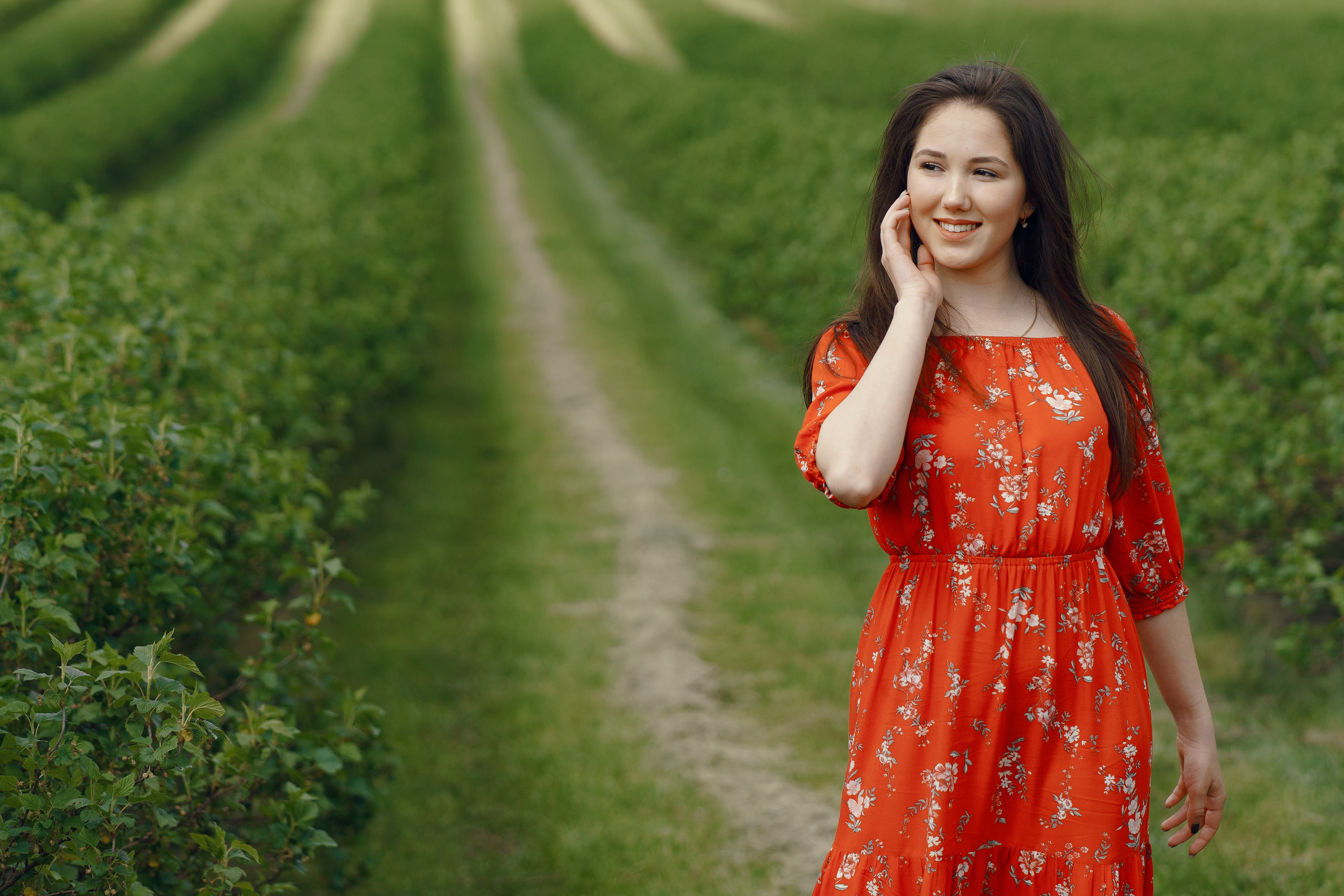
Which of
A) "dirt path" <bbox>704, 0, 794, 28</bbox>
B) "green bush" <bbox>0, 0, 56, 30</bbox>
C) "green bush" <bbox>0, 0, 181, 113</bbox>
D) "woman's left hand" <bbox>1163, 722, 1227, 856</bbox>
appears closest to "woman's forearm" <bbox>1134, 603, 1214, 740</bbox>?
"woman's left hand" <bbox>1163, 722, 1227, 856</bbox>

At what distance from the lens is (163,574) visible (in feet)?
10.0

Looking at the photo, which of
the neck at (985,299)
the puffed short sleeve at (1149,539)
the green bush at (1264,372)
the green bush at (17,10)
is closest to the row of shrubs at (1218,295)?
the green bush at (1264,372)

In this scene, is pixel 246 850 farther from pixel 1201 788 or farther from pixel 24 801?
pixel 1201 788

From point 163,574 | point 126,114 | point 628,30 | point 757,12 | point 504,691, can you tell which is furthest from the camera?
point 628,30

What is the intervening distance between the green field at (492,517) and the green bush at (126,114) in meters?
9.30

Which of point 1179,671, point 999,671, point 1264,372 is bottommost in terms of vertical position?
point 1264,372

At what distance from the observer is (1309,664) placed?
4.98 m

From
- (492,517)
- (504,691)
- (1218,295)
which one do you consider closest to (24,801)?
(504,691)

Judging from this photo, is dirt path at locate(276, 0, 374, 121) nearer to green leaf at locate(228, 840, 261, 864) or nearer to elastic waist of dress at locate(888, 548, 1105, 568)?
green leaf at locate(228, 840, 261, 864)

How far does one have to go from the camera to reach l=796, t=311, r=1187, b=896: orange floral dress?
2.00 meters

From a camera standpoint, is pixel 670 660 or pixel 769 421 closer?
pixel 670 660

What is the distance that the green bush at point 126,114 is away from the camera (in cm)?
2250

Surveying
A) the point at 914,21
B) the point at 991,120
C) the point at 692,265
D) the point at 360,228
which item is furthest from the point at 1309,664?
the point at 914,21

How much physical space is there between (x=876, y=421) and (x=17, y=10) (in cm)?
4443
